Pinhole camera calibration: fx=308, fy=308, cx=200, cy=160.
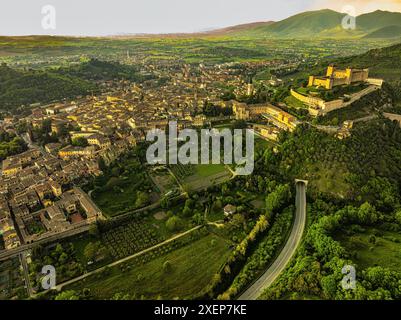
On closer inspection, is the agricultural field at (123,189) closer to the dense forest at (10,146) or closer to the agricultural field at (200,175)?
the agricultural field at (200,175)

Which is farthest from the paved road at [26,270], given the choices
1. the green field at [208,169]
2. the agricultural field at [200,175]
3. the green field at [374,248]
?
the green field at [374,248]

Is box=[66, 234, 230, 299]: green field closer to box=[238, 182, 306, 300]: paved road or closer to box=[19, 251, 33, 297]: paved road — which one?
box=[19, 251, 33, 297]: paved road

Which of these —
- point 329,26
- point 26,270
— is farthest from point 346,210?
point 329,26

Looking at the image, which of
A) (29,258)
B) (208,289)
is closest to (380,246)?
(208,289)

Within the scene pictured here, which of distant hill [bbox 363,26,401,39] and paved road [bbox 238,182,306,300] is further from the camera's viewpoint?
distant hill [bbox 363,26,401,39]

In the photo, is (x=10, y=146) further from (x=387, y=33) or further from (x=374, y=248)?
(x=387, y=33)

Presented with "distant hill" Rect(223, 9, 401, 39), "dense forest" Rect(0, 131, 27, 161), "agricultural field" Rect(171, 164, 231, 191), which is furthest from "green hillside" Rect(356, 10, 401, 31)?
"dense forest" Rect(0, 131, 27, 161)
